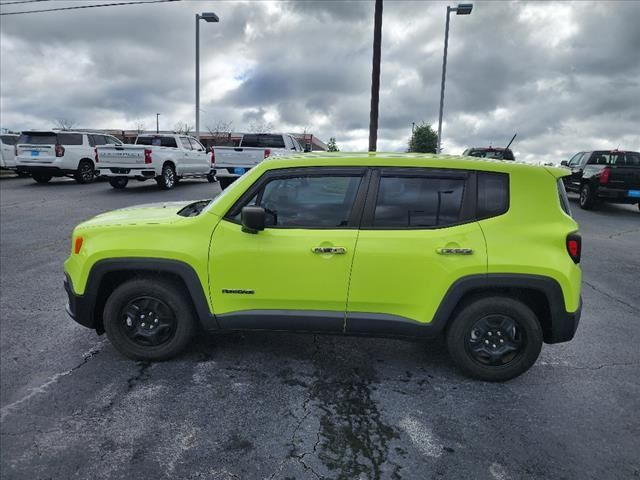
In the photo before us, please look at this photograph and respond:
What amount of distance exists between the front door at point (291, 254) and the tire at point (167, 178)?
12.9 metres

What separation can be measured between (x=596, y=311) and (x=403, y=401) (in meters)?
3.19

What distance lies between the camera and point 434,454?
2631 millimetres

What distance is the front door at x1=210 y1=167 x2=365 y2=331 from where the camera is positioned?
131 inches

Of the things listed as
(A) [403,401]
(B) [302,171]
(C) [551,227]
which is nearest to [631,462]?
(A) [403,401]

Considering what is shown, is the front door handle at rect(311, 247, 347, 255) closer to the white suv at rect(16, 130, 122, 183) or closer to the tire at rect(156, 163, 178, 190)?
the tire at rect(156, 163, 178, 190)

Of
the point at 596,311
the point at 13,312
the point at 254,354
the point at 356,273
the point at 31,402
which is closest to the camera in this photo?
the point at 31,402

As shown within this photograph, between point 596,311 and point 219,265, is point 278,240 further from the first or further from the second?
point 596,311

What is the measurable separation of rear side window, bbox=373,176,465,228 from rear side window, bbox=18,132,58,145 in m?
16.5

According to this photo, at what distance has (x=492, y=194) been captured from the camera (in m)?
3.39

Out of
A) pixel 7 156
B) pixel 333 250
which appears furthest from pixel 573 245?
pixel 7 156

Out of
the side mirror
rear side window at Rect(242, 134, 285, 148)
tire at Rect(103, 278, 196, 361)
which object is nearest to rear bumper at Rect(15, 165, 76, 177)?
rear side window at Rect(242, 134, 285, 148)

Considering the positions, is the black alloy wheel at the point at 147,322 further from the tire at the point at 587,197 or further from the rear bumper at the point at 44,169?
the rear bumper at the point at 44,169

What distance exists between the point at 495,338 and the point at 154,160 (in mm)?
13580

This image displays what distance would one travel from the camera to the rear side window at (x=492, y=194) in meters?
3.36
